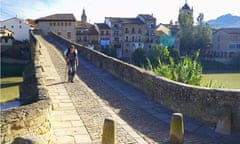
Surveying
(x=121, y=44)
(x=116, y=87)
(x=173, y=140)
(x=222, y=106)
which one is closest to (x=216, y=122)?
(x=222, y=106)

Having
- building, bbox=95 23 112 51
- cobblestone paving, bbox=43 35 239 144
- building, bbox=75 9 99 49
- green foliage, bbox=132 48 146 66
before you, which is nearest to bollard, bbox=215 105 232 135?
cobblestone paving, bbox=43 35 239 144

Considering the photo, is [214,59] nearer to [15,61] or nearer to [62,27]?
[62,27]

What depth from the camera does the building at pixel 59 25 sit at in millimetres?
67062

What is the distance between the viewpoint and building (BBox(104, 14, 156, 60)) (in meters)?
73.6

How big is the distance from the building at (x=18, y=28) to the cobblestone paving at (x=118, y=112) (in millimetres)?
53285

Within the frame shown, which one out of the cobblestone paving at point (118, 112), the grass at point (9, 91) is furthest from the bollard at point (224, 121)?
the grass at point (9, 91)

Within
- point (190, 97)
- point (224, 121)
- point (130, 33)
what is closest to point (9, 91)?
point (190, 97)

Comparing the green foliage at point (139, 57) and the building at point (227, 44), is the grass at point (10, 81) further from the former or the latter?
the building at point (227, 44)

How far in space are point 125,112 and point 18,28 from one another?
61491 mm

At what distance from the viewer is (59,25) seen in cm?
6794

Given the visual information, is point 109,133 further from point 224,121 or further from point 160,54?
point 160,54

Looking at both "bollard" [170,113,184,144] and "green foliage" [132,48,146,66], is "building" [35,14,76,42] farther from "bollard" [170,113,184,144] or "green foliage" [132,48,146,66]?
"bollard" [170,113,184,144]

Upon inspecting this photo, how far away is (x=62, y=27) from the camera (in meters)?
68.1

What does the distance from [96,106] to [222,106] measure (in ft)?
13.3
